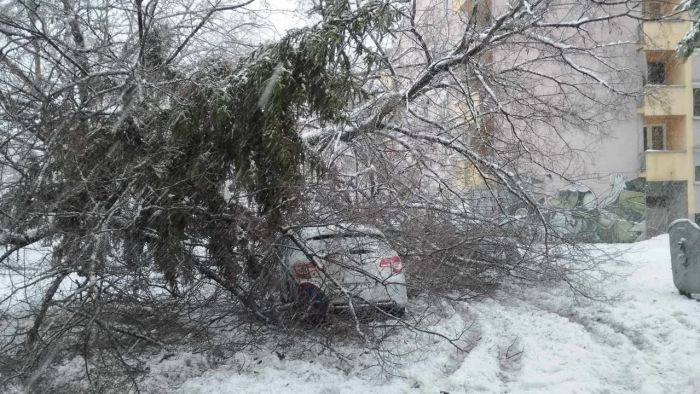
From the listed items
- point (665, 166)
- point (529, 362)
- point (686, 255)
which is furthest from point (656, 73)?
point (529, 362)

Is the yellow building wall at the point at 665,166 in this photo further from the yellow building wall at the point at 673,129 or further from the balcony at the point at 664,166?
the yellow building wall at the point at 673,129

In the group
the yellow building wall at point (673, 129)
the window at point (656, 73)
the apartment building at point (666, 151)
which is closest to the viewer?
the apartment building at point (666, 151)

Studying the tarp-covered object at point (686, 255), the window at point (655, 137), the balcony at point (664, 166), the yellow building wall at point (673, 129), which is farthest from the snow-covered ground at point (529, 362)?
the window at point (655, 137)

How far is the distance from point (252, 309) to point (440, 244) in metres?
2.97

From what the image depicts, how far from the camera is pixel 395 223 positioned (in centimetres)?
796

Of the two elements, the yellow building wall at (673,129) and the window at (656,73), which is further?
the yellow building wall at (673,129)

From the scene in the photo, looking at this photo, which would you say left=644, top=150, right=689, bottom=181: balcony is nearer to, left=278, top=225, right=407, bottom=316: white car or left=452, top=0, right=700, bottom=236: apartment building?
left=452, top=0, right=700, bottom=236: apartment building

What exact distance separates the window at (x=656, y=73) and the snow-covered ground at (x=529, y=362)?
59.7ft

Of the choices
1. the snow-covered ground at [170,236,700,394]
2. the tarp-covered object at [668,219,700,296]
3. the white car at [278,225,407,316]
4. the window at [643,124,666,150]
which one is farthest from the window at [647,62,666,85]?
the white car at [278,225,407,316]

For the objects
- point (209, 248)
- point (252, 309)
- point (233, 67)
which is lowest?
point (252, 309)

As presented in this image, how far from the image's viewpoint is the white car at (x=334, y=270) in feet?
21.2

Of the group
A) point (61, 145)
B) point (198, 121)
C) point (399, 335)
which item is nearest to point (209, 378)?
point (399, 335)

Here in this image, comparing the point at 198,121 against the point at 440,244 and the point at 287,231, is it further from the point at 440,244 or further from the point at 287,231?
the point at 440,244

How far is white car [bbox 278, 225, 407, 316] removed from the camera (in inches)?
255
